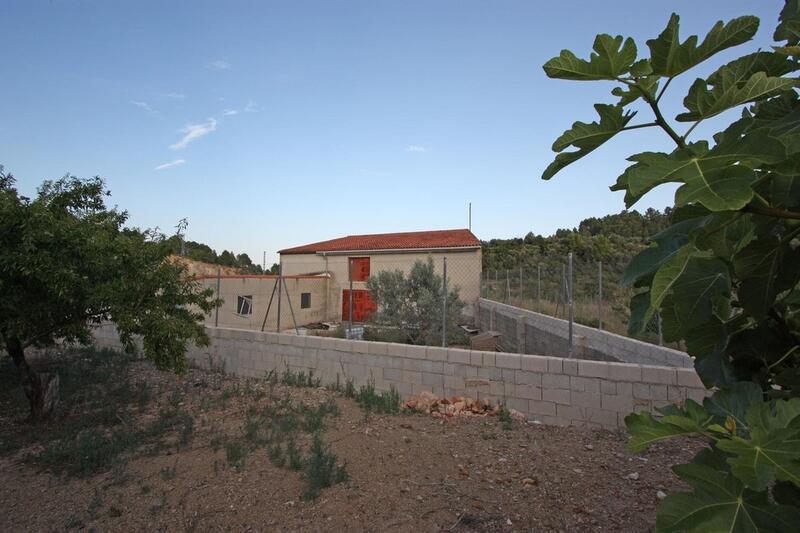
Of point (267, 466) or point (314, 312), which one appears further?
point (314, 312)

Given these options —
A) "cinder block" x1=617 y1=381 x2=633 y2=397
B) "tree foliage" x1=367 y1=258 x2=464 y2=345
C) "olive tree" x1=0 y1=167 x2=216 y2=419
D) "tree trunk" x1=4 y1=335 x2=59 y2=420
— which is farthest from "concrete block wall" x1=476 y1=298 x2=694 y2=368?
"tree trunk" x1=4 y1=335 x2=59 y2=420

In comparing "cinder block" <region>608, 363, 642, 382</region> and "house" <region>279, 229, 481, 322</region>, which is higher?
"house" <region>279, 229, 481, 322</region>

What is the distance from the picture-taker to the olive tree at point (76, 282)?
4.46m

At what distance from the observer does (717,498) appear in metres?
0.56

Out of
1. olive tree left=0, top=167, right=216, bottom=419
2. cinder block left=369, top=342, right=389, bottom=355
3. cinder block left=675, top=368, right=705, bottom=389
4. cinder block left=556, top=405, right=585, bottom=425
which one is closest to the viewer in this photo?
olive tree left=0, top=167, right=216, bottom=419

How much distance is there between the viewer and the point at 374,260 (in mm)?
21641

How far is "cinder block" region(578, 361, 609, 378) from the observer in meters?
5.35

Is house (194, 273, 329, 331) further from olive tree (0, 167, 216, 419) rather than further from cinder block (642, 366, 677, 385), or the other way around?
cinder block (642, 366, 677, 385)

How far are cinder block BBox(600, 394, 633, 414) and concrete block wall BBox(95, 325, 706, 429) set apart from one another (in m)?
0.01

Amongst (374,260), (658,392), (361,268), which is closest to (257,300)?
(361,268)

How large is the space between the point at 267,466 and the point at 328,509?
3.46 ft

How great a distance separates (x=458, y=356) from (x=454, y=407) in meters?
0.72

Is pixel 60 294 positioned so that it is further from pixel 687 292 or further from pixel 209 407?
pixel 687 292

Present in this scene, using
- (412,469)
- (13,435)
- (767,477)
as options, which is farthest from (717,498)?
(13,435)
